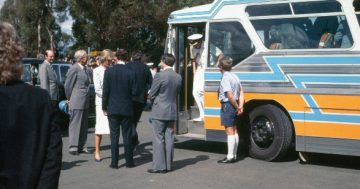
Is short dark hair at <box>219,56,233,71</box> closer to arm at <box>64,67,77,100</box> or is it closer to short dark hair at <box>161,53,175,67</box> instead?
short dark hair at <box>161,53,175,67</box>

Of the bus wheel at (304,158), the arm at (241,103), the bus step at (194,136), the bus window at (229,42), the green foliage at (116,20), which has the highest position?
the green foliage at (116,20)

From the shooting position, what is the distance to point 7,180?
3.13m

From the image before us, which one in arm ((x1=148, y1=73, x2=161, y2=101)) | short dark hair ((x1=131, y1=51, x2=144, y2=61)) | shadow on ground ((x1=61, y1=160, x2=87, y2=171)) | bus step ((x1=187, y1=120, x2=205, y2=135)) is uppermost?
short dark hair ((x1=131, y1=51, x2=144, y2=61))

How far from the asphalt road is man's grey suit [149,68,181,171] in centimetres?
27

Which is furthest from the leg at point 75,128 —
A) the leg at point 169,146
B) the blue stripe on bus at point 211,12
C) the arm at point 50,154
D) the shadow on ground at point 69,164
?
the arm at point 50,154

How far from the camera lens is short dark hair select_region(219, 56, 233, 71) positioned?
9391 millimetres

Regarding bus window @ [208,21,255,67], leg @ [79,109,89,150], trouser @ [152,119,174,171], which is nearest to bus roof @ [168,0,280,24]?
bus window @ [208,21,255,67]

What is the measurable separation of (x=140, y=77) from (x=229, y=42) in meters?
1.94

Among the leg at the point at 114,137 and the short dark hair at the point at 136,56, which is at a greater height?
the short dark hair at the point at 136,56

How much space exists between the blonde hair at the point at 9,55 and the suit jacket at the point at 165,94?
5.58m

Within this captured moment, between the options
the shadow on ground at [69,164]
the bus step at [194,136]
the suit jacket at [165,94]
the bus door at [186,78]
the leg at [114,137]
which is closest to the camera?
the suit jacket at [165,94]

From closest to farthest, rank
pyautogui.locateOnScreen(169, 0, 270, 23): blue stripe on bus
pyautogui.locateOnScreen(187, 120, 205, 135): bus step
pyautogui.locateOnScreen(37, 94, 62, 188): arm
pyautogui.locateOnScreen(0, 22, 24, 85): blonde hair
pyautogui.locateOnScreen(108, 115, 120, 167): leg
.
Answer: pyautogui.locateOnScreen(0, 22, 24, 85): blonde hair, pyautogui.locateOnScreen(37, 94, 62, 188): arm, pyautogui.locateOnScreen(108, 115, 120, 167): leg, pyautogui.locateOnScreen(169, 0, 270, 23): blue stripe on bus, pyautogui.locateOnScreen(187, 120, 205, 135): bus step

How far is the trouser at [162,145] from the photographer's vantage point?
8688 millimetres

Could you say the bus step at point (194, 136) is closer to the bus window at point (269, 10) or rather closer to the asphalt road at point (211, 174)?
the asphalt road at point (211, 174)
